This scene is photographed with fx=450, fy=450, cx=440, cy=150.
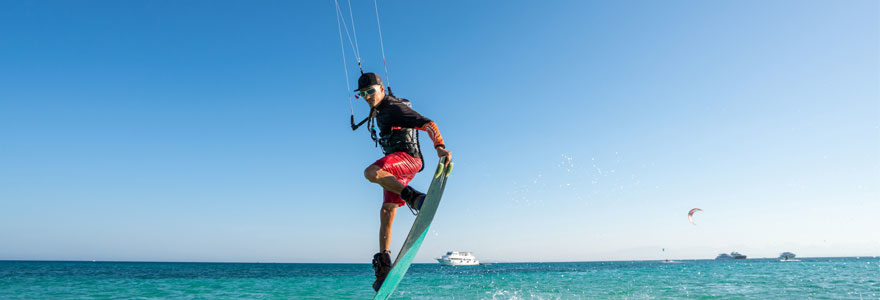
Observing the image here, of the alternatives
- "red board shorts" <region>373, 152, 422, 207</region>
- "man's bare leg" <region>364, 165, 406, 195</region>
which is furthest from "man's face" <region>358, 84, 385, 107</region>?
A: "man's bare leg" <region>364, 165, 406, 195</region>

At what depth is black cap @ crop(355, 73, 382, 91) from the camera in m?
4.54

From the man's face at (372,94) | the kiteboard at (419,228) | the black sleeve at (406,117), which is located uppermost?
the man's face at (372,94)

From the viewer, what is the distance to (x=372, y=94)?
179 inches

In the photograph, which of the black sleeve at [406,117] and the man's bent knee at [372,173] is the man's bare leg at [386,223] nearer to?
the man's bent knee at [372,173]

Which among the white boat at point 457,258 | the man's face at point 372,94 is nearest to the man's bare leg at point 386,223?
the man's face at point 372,94

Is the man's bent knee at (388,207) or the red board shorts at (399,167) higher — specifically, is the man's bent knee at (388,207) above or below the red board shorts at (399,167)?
below

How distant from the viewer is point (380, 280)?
174 inches

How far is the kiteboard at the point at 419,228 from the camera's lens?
4.23 m

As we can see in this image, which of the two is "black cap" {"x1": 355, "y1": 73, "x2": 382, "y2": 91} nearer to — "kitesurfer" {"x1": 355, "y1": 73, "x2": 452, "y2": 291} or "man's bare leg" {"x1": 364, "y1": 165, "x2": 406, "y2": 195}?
"kitesurfer" {"x1": 355, "y1": 73, "x2": 452, "y2": 291}

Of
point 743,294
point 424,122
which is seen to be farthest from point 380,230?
point 743,294

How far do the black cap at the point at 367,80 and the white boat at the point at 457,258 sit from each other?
321 feet

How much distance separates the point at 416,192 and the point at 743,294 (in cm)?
2721

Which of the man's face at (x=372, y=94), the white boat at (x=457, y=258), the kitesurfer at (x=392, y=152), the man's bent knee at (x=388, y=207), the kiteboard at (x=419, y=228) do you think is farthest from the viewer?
the white boat at (x=457, y=258)

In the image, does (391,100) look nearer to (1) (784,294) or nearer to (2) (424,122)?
(2) (424,122)
